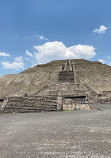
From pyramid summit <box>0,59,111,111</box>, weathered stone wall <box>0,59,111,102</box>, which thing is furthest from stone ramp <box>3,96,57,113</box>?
weathered stone wall <box>0,59,111,102</box>

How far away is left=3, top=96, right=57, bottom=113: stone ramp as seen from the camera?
15133 mm

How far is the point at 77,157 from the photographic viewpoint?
381 centimetres

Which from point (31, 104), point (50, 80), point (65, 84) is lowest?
point (31, 104)

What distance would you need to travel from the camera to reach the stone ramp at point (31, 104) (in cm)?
1513

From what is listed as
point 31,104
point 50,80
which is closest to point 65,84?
point 50,80

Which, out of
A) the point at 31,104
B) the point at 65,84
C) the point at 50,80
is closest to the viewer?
the point at 31,104

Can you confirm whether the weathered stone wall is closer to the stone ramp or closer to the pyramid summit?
the pyramid summit

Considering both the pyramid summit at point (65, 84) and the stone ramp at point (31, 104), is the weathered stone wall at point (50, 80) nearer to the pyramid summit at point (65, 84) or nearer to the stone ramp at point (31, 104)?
the pyramid summit at point (65, 84)

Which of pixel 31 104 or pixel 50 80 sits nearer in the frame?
pixel 31 104

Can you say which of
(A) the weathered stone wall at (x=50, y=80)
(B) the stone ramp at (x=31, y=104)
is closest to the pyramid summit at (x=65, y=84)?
(A) the weathered stone wall at (x=50, y=80)

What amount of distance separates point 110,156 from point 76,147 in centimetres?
113

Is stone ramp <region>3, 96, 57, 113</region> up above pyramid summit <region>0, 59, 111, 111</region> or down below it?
below

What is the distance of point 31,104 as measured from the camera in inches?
632

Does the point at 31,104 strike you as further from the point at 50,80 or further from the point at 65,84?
the point at 50,80
